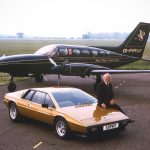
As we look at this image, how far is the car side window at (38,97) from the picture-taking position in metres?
11.8

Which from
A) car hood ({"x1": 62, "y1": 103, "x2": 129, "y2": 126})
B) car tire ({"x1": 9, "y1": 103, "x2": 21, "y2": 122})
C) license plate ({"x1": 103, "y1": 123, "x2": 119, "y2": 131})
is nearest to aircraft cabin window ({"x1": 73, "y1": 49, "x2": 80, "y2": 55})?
car tire ({"x1": 9, "y1": 103, "x2": 21, "y2": 122})

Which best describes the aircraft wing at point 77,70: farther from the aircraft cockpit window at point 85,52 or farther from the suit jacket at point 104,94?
the suit jacket at point 104,94

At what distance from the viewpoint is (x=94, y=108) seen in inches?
440

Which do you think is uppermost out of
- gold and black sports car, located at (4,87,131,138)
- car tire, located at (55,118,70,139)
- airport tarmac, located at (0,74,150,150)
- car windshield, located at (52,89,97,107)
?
car windshield, located at (52,89,97,107)

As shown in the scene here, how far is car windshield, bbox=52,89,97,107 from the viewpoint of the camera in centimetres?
1133

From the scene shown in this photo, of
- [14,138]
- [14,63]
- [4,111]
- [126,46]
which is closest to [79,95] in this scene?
[14,138]

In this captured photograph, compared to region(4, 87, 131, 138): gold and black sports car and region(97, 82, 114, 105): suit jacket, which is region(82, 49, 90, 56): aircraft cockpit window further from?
region(97, 82, 114, 105): suit jacket

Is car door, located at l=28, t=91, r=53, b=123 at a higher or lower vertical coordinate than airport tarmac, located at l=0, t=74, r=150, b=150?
higher

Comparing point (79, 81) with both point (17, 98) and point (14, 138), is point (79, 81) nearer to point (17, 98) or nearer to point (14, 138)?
point (17, 98)

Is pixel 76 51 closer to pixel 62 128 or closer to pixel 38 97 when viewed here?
pixel 38 97

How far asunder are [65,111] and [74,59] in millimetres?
13741

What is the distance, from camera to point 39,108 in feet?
37.7

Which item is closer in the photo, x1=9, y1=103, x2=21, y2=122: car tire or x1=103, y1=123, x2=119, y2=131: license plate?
x1=103, y1=123, x2=119, y2=131: license plate

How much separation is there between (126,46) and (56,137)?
728 inches
